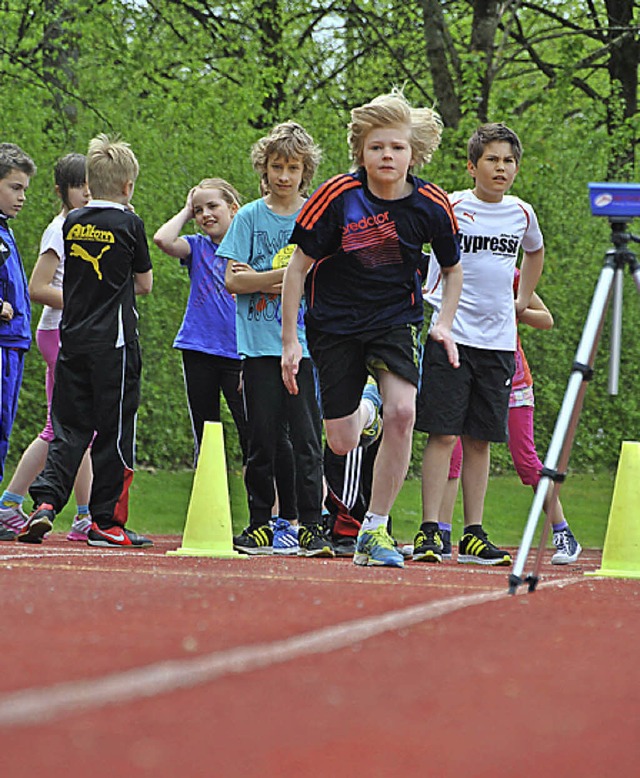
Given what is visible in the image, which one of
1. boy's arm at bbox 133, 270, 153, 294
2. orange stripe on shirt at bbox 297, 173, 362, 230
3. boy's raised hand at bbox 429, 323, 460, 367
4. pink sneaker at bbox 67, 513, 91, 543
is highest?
orange stripe on shirt at bbox 297, 173, 362, 230

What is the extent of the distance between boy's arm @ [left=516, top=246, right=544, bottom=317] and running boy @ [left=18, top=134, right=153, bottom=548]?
1.93m

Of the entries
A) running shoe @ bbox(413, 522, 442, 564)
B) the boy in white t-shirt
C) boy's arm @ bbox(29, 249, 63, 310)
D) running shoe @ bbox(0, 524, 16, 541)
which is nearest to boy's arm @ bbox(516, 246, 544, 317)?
the boy in white t-shirt

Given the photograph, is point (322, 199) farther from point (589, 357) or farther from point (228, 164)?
point (228, 164)

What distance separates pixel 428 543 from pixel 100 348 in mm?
1835

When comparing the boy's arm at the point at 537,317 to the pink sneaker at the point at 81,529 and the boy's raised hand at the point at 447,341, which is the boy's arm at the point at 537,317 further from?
the pink sneaker at the point at 81,529

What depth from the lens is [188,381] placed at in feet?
26.2

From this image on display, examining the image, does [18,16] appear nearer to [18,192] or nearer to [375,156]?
[18,192]

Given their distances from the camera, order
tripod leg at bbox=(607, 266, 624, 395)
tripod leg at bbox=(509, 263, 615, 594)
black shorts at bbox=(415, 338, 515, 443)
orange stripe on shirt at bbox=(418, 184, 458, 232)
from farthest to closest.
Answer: black shorts at bbox=(415, 338, 515, 443)
orange stripe on shirt at bbox=(418, 184, 458, 232)
tripod leg at bbox=(607, 266, 624, 395)
tripod leg at bbox=(509, 263, 615, 594)

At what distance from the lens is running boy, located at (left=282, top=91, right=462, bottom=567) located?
19.9 ft

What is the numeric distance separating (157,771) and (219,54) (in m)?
22.7

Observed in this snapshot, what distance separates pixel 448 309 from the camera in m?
6.20

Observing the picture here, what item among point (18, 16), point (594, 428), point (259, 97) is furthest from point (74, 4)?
point (594, 428)

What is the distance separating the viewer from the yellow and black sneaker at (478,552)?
6.96 metres

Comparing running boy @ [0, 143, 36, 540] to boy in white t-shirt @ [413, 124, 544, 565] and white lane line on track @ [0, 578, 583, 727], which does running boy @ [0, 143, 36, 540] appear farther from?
white lane line on track @ [0, 578, 583, 727]
